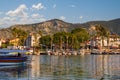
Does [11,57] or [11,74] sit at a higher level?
[11,57]

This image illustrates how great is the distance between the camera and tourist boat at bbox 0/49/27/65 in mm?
81438

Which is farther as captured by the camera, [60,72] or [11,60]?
[11,60]

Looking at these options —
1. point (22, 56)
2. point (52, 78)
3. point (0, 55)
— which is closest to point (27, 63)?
point (22, 56)

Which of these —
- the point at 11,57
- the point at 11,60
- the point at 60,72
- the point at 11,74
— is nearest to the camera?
the point at 11,74

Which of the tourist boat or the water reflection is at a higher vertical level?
the tourist boat

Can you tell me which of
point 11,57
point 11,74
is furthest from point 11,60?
point 11,74

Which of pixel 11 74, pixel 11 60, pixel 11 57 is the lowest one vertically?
pixel 11 74

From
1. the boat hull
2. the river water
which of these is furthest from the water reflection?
the boat hull

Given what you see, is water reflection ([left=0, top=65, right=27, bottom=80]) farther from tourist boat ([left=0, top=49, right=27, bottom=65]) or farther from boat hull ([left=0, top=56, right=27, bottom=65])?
tourist boat ([left=0, top=49, right=27, bottom=65])

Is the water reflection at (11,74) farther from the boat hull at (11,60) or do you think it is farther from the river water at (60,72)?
the boat hull at (11,60)

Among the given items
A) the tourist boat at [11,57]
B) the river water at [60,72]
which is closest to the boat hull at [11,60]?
the tourist boat at [11,57]

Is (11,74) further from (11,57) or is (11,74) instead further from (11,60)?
(11,57)

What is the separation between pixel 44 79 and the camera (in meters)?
51.8

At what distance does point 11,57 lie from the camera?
272 ft
